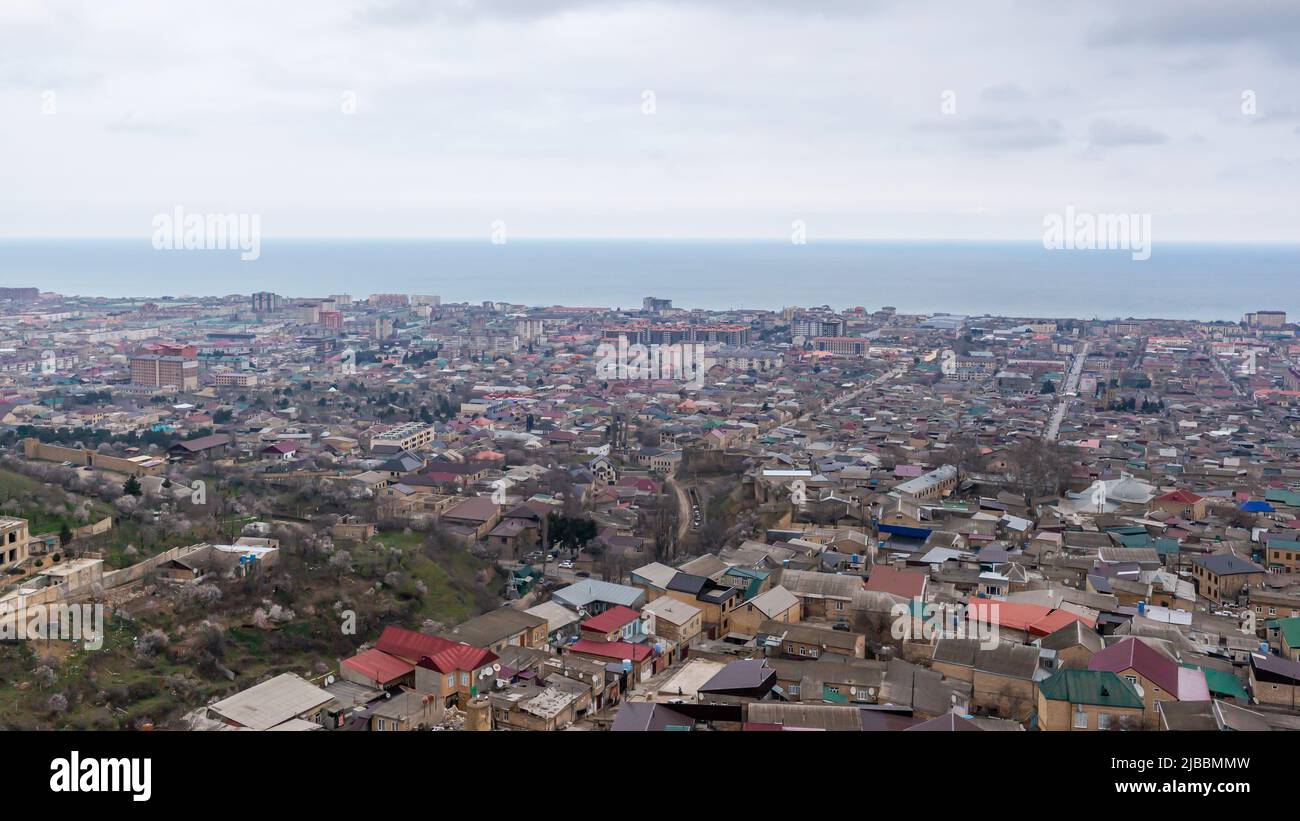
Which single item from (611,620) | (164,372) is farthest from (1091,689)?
(164,372)

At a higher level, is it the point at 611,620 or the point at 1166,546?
the point at 1166,546

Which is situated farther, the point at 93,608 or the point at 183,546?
the point at 183,546

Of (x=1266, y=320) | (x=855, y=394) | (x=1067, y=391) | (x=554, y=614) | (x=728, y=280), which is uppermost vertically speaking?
(x=728, y=280)

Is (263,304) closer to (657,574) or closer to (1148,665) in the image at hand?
(657,574)

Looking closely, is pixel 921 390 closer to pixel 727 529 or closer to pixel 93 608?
pixel 727 529

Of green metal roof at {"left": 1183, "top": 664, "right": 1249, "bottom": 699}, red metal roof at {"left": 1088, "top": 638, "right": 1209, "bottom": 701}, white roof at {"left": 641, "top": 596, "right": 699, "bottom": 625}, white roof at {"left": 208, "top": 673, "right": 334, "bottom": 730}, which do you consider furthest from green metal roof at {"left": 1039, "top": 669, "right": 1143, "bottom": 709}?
white roof at {"left": 208, "top": 673, "right": 334, "bottom": 730}

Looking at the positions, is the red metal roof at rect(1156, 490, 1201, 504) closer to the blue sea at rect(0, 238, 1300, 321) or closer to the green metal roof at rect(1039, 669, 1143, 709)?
the green metal roof at rect(1039, 669, 1143, 709)
